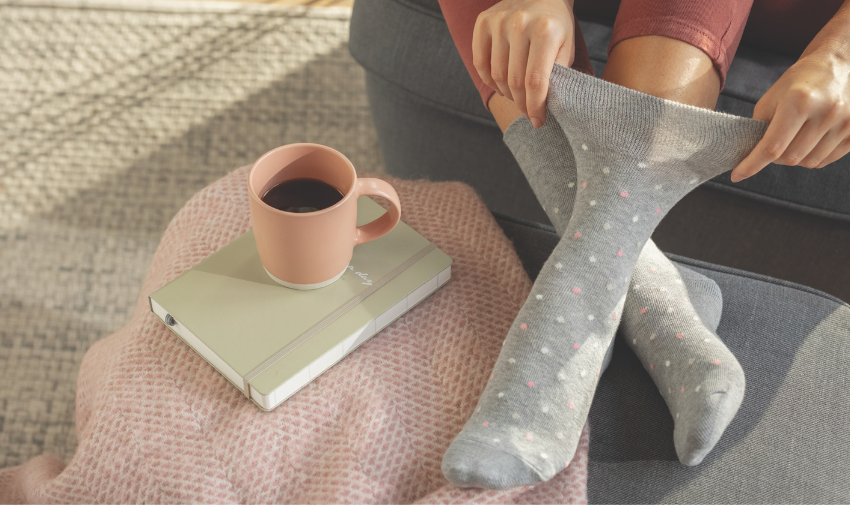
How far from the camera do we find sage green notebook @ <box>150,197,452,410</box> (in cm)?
54

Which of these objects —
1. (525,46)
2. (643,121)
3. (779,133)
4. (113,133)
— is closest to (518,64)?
(525,46)

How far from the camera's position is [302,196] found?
56 centimetres

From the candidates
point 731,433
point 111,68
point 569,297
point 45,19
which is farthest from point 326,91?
point 731,433

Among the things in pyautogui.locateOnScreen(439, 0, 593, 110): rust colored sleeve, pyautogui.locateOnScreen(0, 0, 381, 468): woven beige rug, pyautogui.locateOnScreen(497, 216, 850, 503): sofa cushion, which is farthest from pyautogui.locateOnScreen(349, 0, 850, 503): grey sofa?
pyautogui.locateOnScreen(0, 0, 381, 468): woven beige rug

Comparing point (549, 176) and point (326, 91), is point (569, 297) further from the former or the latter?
point (326, 91)

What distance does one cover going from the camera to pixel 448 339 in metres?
0.61

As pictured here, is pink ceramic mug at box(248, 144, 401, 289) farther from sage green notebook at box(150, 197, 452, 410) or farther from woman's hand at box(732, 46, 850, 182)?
woman's hand at box(732, 46, 850, 182)

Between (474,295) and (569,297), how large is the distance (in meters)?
0.11

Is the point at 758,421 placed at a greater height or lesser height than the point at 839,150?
lesser

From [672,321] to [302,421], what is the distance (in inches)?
13.8

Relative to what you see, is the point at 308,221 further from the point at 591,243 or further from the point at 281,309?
the point at 591,243

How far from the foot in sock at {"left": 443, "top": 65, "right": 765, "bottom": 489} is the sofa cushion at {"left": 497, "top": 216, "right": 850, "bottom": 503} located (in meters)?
0.06

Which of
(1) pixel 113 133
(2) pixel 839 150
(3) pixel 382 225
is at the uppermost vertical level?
(2) pixel 839 150

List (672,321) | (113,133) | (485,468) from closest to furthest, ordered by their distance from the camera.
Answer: (485,468)
(672,321)
(113,133)
